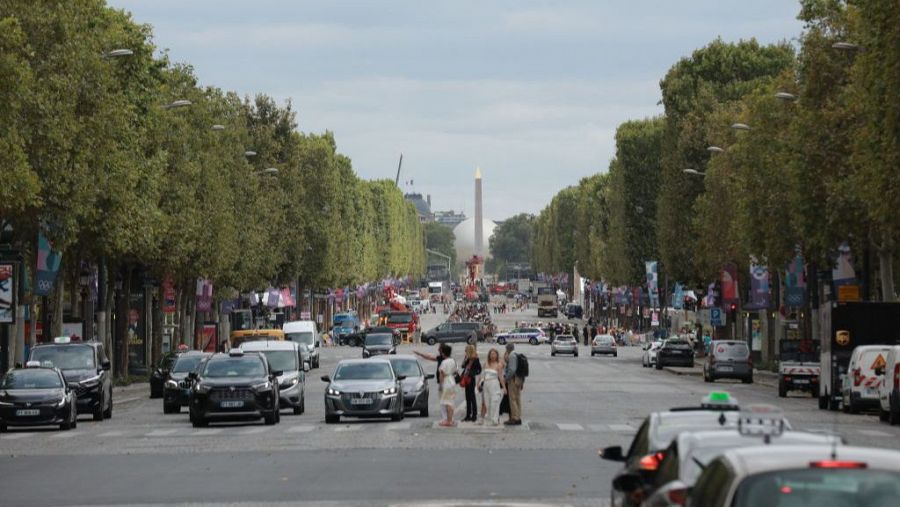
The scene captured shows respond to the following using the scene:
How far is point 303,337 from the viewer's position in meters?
90.6

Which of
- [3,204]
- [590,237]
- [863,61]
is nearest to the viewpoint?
[3,204]

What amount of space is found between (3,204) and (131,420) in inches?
238

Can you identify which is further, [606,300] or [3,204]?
[606,300]

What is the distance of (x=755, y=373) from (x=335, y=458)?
2176 inches

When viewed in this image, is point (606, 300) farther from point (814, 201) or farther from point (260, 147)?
point (814, 201)

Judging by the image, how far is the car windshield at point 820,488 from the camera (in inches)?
353

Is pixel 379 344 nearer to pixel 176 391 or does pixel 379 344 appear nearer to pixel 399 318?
pixel 176 391

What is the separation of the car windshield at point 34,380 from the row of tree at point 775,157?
19.3 meters

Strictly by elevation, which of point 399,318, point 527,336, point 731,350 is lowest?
point 731,350

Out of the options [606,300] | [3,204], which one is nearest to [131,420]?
[3,204]

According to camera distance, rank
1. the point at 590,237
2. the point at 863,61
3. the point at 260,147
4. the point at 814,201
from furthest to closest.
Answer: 1. the point at 590,237
2. the point at 260,147
3. the point at 814,201
4. the point at 863,61

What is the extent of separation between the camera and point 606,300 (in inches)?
7608

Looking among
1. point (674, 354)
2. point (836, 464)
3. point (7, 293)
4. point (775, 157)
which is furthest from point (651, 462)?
point (674, 354)

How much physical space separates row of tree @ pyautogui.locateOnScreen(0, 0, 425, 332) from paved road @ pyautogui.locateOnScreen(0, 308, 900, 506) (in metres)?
6.59
